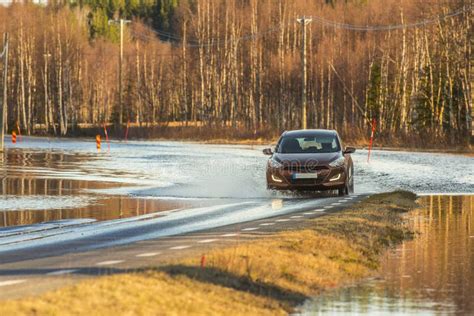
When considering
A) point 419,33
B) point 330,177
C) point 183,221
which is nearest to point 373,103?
point 419,33

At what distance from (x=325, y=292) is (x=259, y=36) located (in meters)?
99.1

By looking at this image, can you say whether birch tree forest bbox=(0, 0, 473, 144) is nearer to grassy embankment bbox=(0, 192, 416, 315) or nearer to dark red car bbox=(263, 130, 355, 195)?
dark red car bbox=(263, 130, 355, 195)

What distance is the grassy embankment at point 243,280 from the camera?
11.2 metres

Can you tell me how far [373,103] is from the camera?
4011 inches

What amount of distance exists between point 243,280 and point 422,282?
2.50m

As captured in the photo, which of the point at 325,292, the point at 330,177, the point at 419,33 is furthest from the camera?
the point at 419,33

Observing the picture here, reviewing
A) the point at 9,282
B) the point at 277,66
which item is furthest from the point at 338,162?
the point at 277,66

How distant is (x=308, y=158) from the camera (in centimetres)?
2977

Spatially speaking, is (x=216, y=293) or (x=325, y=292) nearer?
(x=216, y=293)

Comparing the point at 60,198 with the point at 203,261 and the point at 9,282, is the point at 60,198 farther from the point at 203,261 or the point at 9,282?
the point at 9,282

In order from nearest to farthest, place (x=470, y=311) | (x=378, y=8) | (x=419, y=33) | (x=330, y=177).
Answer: (x=470, y=311) < (x=330, y=177) < (x=419, y=33) < (x=378, y=8)

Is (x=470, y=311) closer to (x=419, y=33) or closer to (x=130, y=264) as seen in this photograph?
(x=130, y=264)

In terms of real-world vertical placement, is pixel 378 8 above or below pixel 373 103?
above

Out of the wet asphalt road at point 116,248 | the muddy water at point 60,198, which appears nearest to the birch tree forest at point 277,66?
the muddy water at point 60,198
